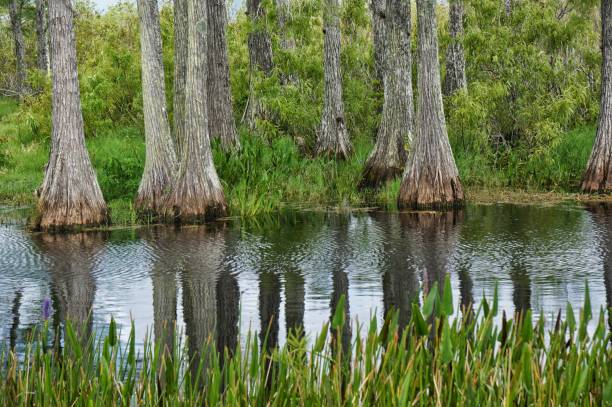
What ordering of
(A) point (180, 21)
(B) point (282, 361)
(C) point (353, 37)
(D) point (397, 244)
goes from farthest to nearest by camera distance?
1. (C) point (353, 37)
2. (A) point (180, 21)
3. (D) point (397, 244)
4. (B) point (282, 361)

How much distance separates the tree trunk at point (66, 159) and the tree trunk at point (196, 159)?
53.3 inches

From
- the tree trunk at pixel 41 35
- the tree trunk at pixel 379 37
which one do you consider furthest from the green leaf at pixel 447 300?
the tree trunk at pixel 41 35

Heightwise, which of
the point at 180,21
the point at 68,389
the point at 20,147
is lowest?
the point at 68,389

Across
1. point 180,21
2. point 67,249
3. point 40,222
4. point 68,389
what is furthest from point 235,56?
point 68,389

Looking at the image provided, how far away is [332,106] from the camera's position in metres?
23.6

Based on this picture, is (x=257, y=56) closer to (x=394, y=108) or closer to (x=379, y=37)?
(x=379, y=37)

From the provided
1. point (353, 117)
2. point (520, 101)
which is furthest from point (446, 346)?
point (353, 117)

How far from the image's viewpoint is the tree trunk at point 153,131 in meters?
17.4

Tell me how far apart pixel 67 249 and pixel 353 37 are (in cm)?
1608

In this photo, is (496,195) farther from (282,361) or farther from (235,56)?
(282,361)

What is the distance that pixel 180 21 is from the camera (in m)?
19.2

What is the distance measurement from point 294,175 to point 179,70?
3603 millimetres

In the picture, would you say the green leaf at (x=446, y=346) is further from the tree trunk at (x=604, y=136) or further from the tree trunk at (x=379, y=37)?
the tree trunk at (x=379, y=37)

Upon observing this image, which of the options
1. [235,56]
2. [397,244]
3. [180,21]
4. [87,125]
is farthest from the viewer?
[235,56]
